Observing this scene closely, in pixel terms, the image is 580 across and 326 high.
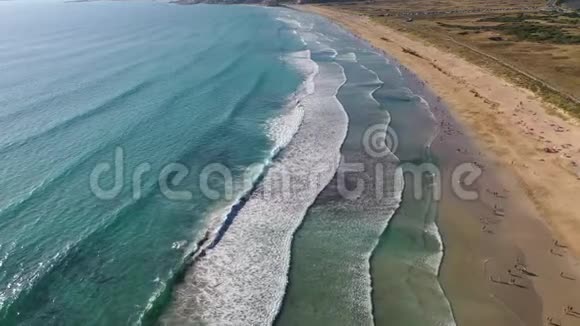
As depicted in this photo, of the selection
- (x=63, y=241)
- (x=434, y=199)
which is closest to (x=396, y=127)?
(x=434, y=199)

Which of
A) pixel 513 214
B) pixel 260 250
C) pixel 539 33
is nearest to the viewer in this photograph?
pixel 260 250

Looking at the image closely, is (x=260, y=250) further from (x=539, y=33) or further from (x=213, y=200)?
(x=539, y=33)

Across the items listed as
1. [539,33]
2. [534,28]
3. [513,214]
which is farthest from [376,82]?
[534,28]

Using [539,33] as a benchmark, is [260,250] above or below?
below

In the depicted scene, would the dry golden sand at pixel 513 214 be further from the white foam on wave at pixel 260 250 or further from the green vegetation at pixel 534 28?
the green vegetation at pixel 534 28

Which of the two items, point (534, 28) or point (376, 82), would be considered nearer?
point (376, 82)

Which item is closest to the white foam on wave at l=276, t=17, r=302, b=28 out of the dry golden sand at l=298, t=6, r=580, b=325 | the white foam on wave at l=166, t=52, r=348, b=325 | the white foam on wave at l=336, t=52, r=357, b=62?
the white foam on wave at l=336, t=52, r=357, b=62

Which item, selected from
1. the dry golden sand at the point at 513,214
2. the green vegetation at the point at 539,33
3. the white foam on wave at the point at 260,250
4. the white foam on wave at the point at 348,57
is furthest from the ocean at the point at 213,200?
the green vegetation at the point at 539,33
